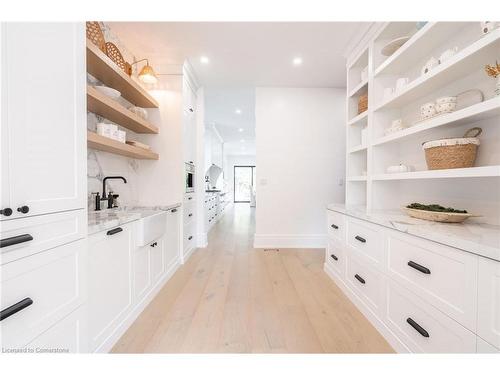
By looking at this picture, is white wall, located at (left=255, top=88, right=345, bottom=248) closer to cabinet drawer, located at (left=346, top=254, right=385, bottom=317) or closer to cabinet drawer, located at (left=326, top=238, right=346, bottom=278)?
cabinet drawer, located at (left=326, top=238, right=346, bottom=278)

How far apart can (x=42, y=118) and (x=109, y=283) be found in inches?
41.3

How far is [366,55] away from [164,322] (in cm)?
324

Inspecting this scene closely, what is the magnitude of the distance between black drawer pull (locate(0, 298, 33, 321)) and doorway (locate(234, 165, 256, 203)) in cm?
1160

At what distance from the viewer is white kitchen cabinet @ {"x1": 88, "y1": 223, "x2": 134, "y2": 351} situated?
1.24 metres

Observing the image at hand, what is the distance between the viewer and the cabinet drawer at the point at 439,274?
36.5 inches

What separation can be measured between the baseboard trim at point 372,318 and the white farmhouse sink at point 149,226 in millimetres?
1860

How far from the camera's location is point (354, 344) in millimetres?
1430

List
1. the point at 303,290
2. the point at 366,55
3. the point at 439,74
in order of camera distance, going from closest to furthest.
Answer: the point at 439,74, the point at 303,290, the point at 366,55

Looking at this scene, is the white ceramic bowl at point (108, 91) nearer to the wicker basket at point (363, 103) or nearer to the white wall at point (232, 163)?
the wicker basket at point (363, 103)

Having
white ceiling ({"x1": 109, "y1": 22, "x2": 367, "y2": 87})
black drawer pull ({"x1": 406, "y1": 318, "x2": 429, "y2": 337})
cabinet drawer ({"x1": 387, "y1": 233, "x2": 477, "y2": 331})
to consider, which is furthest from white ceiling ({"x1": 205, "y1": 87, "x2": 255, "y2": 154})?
black drawer pull ({"x1": 406, "y1": 318, "x2": 429, "y2": 337})

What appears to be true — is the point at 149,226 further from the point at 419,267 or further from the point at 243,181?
the point at 243,181

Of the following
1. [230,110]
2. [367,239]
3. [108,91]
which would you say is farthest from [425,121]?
[230,110]
